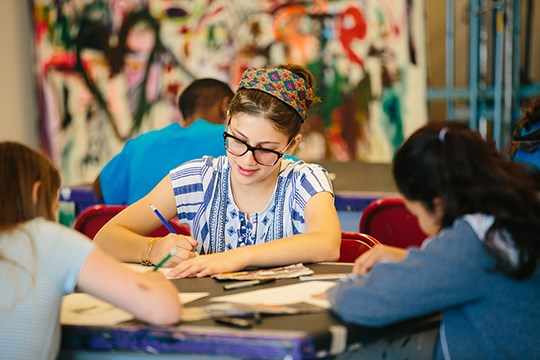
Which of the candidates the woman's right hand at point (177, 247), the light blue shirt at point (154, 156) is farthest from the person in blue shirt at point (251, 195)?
the light blue shirt at point (154, 156)

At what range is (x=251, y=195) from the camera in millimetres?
2248

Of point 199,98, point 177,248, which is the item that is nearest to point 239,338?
point 177,248

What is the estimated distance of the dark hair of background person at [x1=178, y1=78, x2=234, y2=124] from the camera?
11.8ft

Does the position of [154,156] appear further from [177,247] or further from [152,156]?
[177,247]

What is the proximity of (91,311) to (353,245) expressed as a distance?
817mm

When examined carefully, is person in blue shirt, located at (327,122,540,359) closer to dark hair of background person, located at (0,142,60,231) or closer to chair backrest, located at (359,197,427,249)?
dark hair of background person, located at (0,142,60,231)

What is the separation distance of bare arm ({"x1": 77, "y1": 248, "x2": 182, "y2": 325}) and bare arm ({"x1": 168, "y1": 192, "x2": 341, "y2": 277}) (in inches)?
15.1

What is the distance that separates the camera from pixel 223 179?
227 centimetres

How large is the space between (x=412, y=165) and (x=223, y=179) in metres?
0.80

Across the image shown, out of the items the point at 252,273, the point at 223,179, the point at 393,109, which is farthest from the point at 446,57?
the point at 252,273

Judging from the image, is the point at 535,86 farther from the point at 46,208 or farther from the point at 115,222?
the point at 46,208

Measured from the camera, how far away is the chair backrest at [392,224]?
2814mm

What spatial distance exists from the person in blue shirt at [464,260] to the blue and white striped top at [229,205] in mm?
644

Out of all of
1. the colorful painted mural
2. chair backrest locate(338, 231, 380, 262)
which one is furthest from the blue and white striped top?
the colorful painted mural
